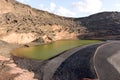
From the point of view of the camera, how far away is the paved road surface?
38.5 m

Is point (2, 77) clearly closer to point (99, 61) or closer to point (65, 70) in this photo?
point (65, 70)

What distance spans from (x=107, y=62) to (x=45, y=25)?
66.6m

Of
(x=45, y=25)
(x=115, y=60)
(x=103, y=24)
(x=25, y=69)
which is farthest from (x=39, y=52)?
(x=103, y=24)

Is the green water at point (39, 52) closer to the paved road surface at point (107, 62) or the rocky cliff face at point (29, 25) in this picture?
the rocky cliff face at point (29, 25)

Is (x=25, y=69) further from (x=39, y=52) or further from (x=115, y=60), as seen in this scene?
(x=39, y=52)

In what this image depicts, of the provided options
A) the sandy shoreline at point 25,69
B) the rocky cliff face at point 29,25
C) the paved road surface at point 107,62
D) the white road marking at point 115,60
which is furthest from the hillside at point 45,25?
the white road marking at point 115,60

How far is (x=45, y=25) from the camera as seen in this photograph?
351ft

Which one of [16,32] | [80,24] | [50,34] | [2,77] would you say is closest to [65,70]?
[2,77]

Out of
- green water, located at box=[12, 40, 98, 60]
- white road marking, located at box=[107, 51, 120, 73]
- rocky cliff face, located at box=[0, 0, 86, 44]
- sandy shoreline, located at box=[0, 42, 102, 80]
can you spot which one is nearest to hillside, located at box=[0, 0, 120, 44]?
rocky cliff face, located at box=[0, 0, 86, 44]

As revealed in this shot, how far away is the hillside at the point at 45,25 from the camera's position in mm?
87188

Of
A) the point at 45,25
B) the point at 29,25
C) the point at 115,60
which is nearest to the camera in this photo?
the point at 115,60

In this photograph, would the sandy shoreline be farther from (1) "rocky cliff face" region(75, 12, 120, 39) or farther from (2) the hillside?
(1) "rocky cliff face" region(75, 12, 120, 39)

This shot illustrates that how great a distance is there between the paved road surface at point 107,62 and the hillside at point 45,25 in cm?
4060

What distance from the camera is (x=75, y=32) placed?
4754 inches
